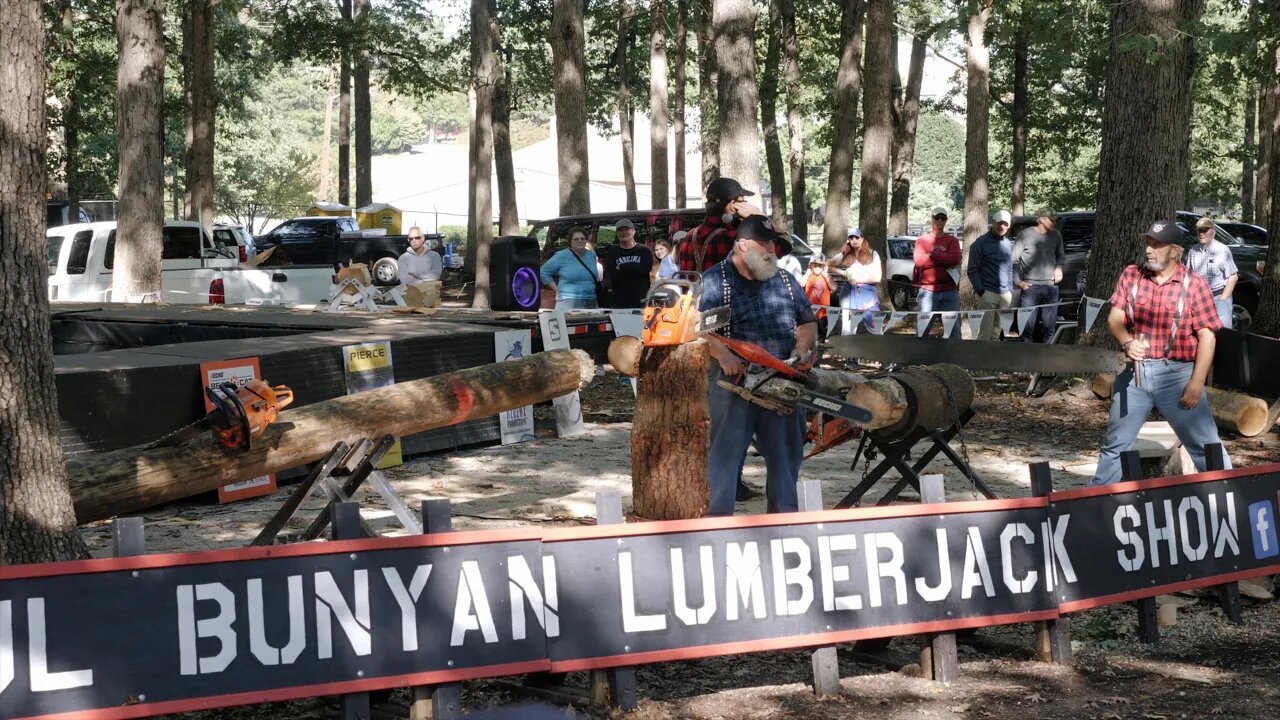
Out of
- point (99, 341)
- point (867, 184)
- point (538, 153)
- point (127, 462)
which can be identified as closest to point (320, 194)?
point (538, 153)

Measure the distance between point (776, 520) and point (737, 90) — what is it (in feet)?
35.4

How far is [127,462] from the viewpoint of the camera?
23.2ft

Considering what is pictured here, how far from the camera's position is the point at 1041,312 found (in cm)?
1756

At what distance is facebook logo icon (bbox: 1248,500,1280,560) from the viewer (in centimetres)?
723

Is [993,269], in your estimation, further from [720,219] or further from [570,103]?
[720,219]

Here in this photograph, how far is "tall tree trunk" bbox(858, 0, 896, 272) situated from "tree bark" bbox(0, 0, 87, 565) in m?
18.2

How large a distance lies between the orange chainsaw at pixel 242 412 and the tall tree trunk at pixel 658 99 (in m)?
27.0

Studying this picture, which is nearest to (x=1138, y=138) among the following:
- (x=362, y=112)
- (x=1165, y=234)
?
(x=1165, y=234)

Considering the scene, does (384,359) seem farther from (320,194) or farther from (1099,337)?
(320,194)

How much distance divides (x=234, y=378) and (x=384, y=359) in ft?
5.17

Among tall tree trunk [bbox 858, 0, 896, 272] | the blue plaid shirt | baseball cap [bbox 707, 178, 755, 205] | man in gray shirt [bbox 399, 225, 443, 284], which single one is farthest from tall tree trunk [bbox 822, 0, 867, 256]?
the blue plaid shirt

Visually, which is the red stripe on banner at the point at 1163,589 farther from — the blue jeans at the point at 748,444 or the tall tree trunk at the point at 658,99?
the tall tree trunk at the point at 658,99

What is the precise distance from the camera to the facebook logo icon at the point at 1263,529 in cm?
723

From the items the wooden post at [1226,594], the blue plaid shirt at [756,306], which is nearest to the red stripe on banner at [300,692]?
the blue plaid shirt at [756,306]
